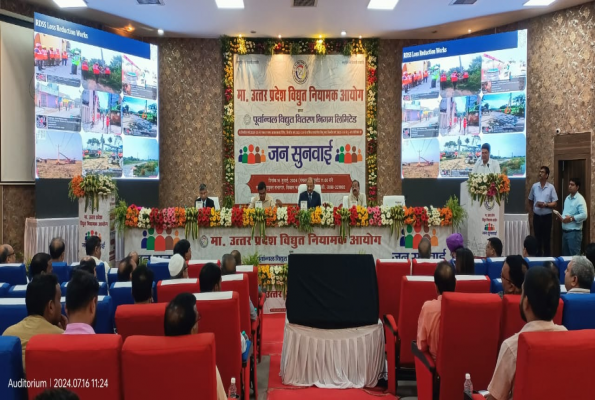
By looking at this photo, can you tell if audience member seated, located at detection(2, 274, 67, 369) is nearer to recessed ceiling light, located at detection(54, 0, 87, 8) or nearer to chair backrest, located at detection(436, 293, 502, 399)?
chair backrest, located at detection(436, 293, 502, 399)

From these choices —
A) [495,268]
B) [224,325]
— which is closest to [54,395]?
[224,325]

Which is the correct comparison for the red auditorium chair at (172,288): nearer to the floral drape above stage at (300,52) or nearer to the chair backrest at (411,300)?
the chair backrest at (411,300)

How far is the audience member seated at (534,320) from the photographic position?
2.05m

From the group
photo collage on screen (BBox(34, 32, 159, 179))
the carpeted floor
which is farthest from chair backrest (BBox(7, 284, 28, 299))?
photo collage on screen (BBox(34, 32, 159, 179))

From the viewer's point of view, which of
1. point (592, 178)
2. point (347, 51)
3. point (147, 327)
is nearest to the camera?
point (147, 327)

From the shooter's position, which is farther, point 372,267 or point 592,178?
point 592,178

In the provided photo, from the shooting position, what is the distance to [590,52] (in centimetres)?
833

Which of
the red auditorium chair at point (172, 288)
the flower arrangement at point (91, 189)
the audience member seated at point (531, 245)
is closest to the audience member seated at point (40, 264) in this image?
the red auditorium chair at point (172, 288)

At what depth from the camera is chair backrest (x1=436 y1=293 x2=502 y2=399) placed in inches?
104

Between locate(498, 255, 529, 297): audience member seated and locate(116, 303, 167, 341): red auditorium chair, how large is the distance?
86.9 inches

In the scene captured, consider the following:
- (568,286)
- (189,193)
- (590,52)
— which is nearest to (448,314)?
(568,286)

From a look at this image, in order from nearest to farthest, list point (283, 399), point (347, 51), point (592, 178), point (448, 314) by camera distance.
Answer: point (448, 314) → point (283, 399) → point (592, 178) → point (347, 51)

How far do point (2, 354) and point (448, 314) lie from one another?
6.95 feet

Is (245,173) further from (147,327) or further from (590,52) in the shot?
(147,327)
